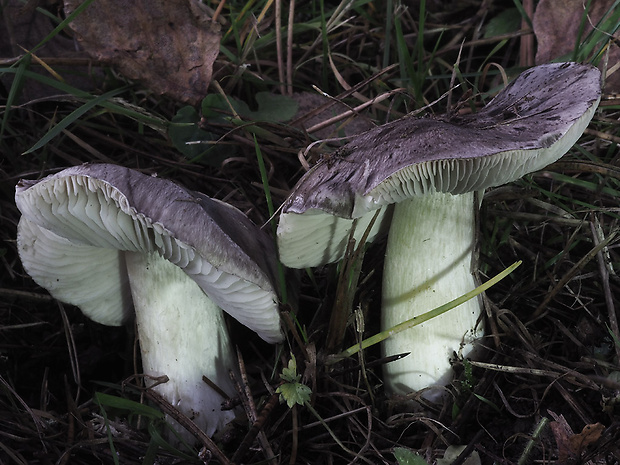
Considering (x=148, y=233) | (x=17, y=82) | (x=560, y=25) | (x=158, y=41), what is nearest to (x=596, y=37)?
(x=560, y=25)

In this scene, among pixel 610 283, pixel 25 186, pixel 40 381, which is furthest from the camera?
pixel 40 381

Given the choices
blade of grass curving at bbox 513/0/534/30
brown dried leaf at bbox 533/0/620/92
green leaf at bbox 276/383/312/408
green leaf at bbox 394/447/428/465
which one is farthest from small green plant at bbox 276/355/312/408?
blade of grass curving at bbox 513/0/534/30

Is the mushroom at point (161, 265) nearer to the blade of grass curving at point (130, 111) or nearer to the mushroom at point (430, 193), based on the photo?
the mushroom at point (430, 193)

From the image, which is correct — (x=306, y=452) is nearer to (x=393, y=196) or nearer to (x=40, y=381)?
(x=393, y=196)

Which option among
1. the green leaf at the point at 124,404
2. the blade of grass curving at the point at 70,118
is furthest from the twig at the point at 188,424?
the blade of grass curving at the point at 70,118

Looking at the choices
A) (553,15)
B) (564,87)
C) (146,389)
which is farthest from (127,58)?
(553,15)

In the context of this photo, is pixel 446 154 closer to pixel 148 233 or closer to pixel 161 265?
pixel 148 233

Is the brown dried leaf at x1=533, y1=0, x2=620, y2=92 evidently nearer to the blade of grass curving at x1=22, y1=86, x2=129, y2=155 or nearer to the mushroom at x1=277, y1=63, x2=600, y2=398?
the mushroom at x1=277, y1=63, x2=600, y2=398
